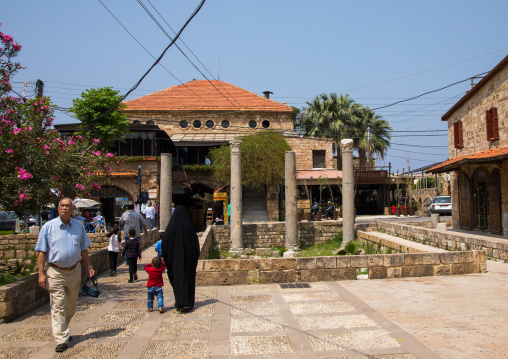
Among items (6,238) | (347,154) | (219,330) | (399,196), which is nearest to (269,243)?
(347,154)

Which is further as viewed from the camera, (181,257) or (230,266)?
(230,266)

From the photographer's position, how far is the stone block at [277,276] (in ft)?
31.6

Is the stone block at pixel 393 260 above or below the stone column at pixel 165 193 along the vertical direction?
below

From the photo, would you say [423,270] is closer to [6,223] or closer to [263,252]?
[263,252]

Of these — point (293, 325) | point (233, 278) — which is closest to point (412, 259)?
point (233, 278)

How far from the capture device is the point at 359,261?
32.2 feet

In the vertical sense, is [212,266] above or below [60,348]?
above

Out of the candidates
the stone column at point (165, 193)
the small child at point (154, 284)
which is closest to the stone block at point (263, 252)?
the stone column at point (165, 193)

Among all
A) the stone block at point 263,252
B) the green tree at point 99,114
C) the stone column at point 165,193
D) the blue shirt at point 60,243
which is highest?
the green tree at point 99,114

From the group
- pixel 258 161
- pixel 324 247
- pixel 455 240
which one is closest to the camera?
pixel 455 240

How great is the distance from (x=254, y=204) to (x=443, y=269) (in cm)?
2097

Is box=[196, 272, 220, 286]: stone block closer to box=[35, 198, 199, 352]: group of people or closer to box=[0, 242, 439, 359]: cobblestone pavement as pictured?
box=[0, 242, 439, 359]: cobblestone pavement

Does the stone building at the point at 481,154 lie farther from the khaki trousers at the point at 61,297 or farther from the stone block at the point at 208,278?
the khaki trousers at the point at 61,297

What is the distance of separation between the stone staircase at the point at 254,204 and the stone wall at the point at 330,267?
59.3 feet
